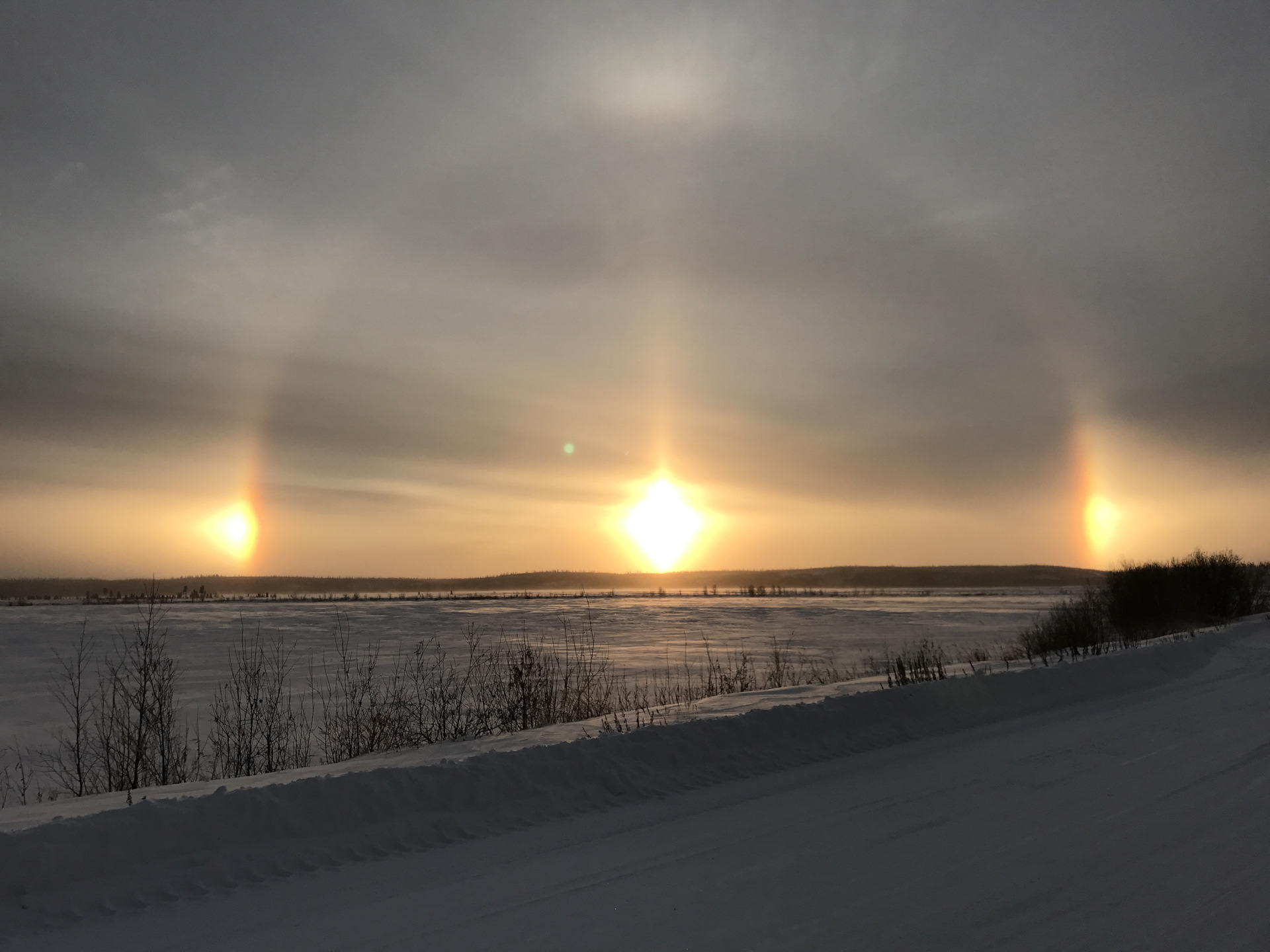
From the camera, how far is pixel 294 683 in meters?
20.0

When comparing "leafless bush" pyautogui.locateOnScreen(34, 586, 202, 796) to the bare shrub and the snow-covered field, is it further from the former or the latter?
the bare shrub

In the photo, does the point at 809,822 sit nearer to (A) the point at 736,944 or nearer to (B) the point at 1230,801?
(A) the point at 736,944

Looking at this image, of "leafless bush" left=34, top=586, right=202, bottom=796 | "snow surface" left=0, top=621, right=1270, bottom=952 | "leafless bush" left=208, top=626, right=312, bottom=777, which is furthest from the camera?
"leafless bush" left=208, top=626, right=312, bottom=777

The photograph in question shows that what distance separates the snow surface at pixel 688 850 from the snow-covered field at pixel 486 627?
1005 centimetres

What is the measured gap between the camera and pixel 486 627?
41.3 meters

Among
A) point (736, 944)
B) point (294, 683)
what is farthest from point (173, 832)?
point (294, 683)

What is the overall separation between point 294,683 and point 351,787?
14.4m

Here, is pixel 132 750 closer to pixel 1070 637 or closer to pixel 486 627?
pixel 1070 637

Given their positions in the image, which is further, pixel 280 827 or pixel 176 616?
pixel 176 616

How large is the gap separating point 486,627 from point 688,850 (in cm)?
3646

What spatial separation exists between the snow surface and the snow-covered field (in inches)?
396

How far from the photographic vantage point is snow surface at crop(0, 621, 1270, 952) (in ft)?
15.2

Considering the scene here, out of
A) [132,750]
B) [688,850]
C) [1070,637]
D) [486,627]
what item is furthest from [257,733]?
[486,627]

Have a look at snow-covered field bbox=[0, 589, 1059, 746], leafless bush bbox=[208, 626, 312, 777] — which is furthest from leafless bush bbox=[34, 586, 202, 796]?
snow-covered field bbox=[0, 589, 1059, 746]
